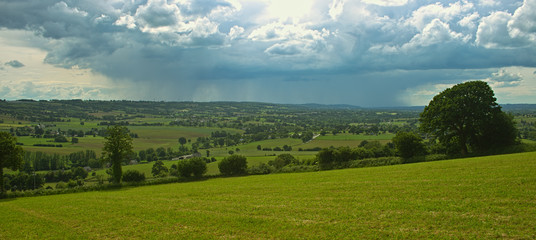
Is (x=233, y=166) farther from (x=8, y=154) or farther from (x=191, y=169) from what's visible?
(x=8, y=154)

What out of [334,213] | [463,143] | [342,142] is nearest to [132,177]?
[334,213]

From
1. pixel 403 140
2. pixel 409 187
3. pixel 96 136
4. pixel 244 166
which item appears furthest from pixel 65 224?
pixel 96 136

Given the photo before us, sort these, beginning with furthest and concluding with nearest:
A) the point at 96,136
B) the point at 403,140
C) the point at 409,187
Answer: the point at 96,136
the point at 403,140
the point at 409,187

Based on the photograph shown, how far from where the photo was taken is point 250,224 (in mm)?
18500

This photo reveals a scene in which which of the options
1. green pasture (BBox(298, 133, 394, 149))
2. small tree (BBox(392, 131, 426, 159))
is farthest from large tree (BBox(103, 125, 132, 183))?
green pasture (BBox(298, 133, 394, 149))

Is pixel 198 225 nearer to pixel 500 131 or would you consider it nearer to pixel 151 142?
pixel 500 131

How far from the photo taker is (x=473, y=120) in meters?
47.4

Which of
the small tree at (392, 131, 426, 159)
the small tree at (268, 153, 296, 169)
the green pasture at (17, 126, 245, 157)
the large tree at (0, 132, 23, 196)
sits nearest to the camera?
the large tree at (0, 132, 23, 196)

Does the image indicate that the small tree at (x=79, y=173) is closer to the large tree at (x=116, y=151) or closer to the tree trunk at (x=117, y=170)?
the large tree at (x=116, y=151)

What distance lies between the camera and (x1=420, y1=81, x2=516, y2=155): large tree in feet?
153

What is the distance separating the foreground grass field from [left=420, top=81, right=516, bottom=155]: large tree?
19.1 m

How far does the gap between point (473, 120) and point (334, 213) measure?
40.5 m

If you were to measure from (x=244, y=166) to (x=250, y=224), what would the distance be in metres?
41.3

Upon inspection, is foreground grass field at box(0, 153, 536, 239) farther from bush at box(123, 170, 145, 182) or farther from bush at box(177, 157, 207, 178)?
bush at box(177, 157, 207, 178)
